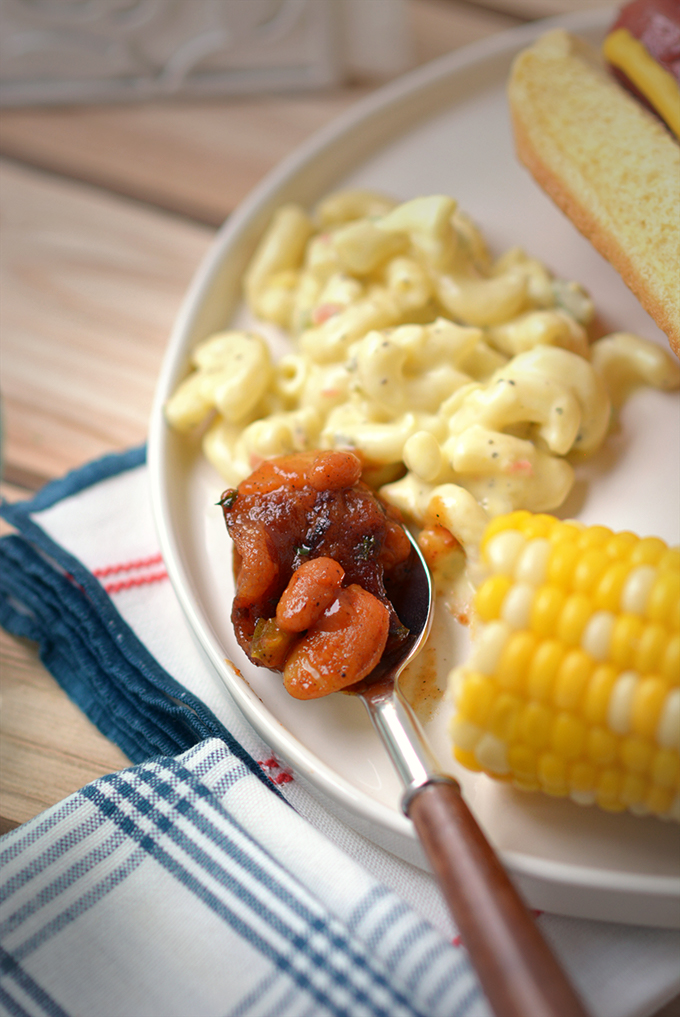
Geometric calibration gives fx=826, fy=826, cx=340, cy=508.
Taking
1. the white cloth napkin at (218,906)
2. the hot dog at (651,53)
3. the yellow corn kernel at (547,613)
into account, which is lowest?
the white cloth napkin at (218,906)

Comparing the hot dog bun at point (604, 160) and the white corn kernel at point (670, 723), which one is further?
the hot dog bun at point (604, 160)

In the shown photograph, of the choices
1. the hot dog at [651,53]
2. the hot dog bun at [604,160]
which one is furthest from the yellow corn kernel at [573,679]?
the hot dog at [651,53]

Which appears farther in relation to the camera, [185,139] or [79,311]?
[185,139]

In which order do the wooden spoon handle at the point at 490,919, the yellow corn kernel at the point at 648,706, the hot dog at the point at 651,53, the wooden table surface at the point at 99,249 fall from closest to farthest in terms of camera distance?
the wooden spoon handle at the point at 490,919 < the yellow corn kernel at the point at 648,706 < the hot dog at the point at 651,53 < the wooden table surface at the point at 99,249

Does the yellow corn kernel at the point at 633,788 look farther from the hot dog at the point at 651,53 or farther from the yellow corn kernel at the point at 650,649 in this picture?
the hot dog at the point at 651,53

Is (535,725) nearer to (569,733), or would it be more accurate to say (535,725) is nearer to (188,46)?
(569,733)

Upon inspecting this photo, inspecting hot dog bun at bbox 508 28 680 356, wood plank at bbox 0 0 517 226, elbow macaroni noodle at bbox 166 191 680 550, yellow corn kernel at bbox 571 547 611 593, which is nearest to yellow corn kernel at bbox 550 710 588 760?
yellow corn kernel at bbox 571 547 611 593

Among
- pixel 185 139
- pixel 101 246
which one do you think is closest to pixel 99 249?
pixel 101 246
